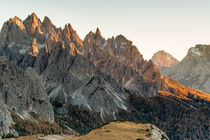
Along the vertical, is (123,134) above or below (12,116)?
below

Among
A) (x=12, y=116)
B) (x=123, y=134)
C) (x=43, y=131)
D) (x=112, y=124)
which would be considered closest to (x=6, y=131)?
(x=12, y=116)

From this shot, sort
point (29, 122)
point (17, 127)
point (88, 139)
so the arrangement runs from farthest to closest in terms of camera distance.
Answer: point (29, 122), point (17, 127), point (88, 139)

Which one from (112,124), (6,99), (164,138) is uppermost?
(6,99)

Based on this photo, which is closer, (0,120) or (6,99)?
(0,120)

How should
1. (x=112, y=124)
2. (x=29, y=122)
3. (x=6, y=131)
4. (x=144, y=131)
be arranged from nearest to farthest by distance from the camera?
(x=144, y=131)
(x=112, y=124)
(x=6, y=131)
(x=29, y=122)


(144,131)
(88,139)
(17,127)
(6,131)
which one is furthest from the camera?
(17,127)

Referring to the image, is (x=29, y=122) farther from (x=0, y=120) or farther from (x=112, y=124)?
(x=112, y=124)

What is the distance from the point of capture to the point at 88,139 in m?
71.1

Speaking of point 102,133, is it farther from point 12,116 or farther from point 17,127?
point 12,116

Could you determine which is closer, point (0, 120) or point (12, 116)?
point (0, 120)

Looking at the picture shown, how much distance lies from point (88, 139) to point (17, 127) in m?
117

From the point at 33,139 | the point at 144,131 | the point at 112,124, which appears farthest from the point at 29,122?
the point at 144,131

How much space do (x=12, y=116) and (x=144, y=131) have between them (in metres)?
132

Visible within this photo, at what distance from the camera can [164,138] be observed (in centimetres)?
7638
